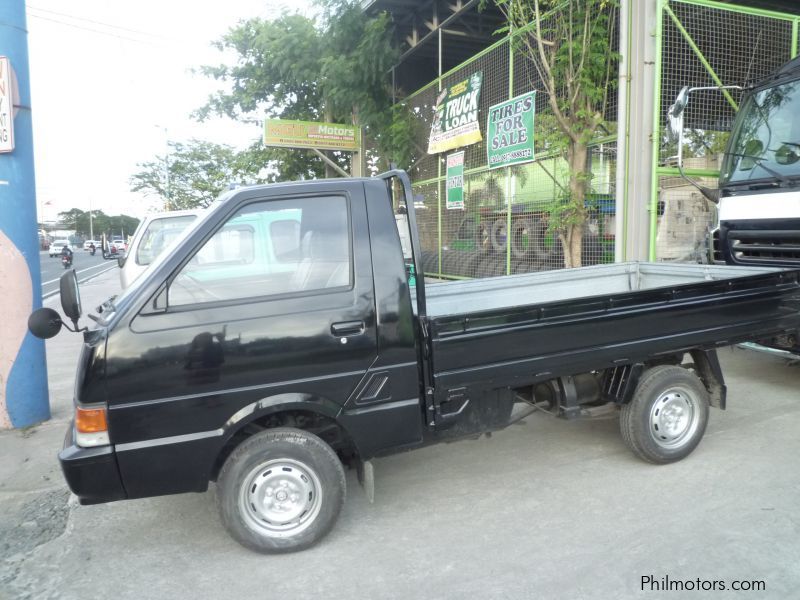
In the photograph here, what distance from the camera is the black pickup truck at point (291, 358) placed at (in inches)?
114

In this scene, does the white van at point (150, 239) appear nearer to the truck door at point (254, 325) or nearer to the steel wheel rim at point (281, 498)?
the truck door at point (254, 325)

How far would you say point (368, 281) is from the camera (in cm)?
320

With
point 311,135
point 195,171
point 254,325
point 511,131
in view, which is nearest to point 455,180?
point 511,131

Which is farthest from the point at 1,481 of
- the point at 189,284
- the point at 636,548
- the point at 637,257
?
the point at 637,257

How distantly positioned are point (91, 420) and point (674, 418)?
3.62m

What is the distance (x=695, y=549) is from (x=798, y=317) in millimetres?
2299

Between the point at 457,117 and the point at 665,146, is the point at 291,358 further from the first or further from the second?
the point at 457,117

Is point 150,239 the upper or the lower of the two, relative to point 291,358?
upper

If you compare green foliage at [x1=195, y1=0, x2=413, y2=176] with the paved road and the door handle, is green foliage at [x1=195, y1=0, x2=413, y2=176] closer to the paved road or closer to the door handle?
the paved road

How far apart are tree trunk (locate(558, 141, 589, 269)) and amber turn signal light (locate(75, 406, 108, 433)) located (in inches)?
280

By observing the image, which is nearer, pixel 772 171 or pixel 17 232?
pixel 17 232

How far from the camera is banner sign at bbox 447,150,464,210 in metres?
11.9

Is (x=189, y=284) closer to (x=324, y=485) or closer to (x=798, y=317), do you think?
(x=324, y=485)
